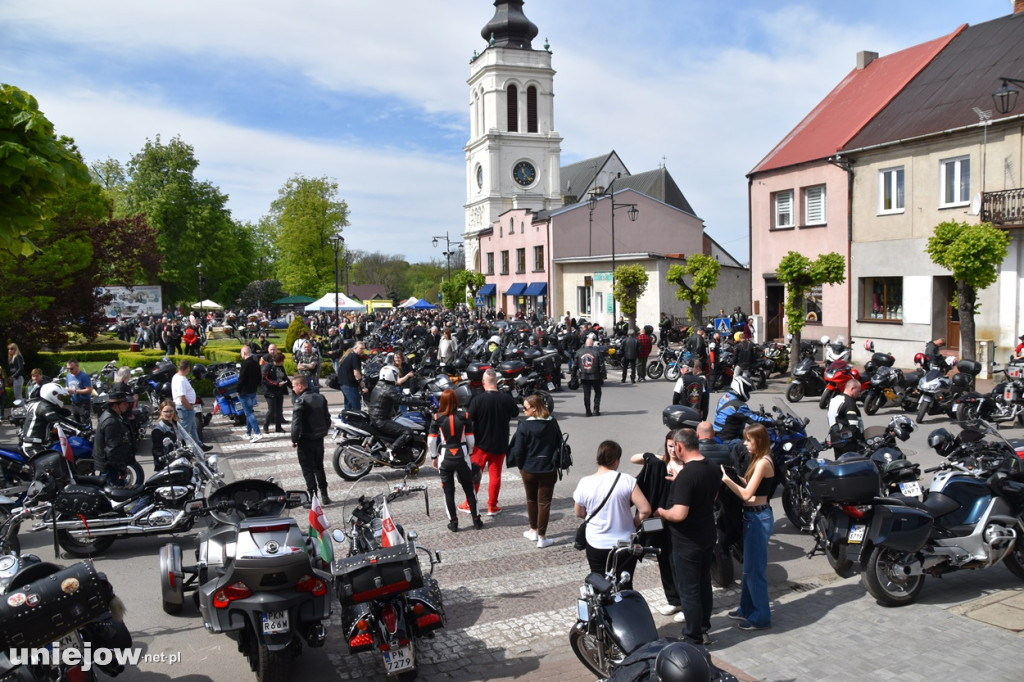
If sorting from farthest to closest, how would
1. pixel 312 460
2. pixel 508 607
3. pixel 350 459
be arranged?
pixel 350 459 → pixel 312 460 → pixel 508 607

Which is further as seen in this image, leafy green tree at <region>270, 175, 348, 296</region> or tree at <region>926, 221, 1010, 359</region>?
leafy green tree at <region>270, 175, 348, 296</region>

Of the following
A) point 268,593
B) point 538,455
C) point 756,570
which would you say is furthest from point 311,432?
point 756,570

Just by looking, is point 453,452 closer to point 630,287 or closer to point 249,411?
point 249,411

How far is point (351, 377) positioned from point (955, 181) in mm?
18023

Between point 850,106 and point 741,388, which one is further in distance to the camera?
point 850,106

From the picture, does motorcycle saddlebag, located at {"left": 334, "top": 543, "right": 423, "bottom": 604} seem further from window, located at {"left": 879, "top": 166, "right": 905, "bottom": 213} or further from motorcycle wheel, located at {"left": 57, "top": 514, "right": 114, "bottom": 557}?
window, located at {"left": 879, "top": 166, "right": 905, "bottom": 213}

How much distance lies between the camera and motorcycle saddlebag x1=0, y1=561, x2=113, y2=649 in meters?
4.39

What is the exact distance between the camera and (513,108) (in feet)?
237

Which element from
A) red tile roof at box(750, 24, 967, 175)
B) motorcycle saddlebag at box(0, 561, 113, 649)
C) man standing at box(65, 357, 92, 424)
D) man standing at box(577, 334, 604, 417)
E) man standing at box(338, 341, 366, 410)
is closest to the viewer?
motorcycle saddlebag at box(0, 561, 113, 649)

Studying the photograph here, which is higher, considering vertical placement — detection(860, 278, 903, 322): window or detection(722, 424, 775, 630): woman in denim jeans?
detection(860, 278, 903, 322): window

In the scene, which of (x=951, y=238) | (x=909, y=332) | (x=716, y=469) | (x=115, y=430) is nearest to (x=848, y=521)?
(x=716, y=469)

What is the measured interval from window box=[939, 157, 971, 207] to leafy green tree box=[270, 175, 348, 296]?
42.5 meters

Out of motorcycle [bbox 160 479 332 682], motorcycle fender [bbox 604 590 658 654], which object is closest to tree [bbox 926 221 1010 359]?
motorcycle fender [bbox 604 590 658 654]

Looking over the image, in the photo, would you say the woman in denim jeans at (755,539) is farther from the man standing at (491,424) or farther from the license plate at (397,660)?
the man standing at (491,424)
